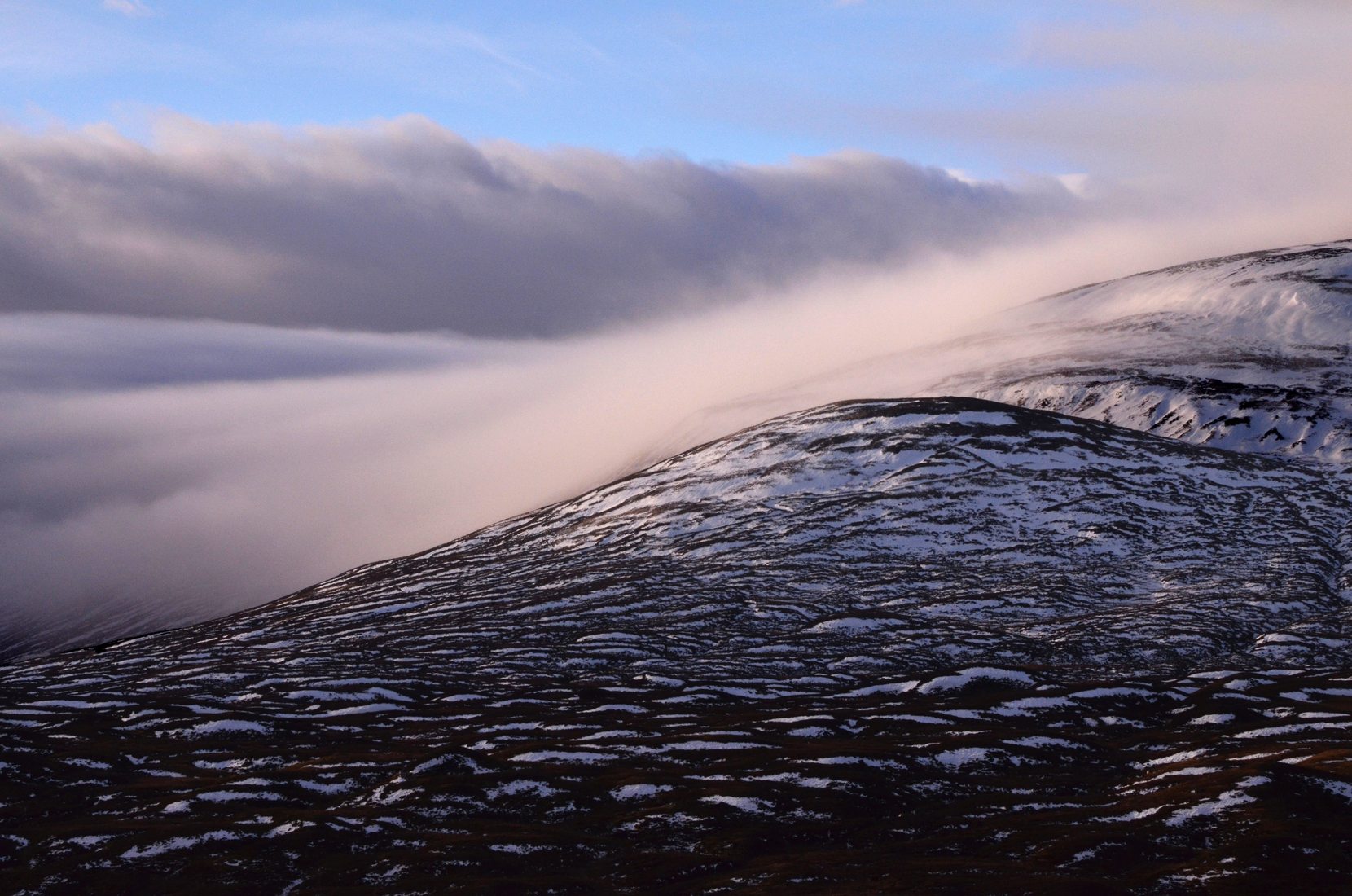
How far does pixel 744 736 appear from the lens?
89875mm

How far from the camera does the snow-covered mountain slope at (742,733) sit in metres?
60.7

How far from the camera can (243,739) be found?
96875 mm

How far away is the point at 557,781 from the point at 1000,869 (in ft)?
108

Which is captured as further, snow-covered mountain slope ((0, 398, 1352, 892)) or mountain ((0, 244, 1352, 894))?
snow-covered mountain slope ((0, 398, 1352, 892))

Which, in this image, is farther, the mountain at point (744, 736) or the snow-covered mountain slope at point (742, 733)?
the snow-covered mountain slope at point (742, 733)

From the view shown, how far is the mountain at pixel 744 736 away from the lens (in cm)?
6000

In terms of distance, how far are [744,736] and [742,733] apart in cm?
163

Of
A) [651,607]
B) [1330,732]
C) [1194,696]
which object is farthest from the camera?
[651,607]

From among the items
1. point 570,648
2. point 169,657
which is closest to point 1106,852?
point 570,648

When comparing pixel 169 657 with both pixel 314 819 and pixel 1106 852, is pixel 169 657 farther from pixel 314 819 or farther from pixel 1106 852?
pixel 1106 852

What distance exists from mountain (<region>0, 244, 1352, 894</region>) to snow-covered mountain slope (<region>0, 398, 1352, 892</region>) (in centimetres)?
39

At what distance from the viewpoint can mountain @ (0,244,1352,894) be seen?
60.0 m

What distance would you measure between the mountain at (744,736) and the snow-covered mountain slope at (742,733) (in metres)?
0.39

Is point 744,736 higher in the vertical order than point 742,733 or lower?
higher
